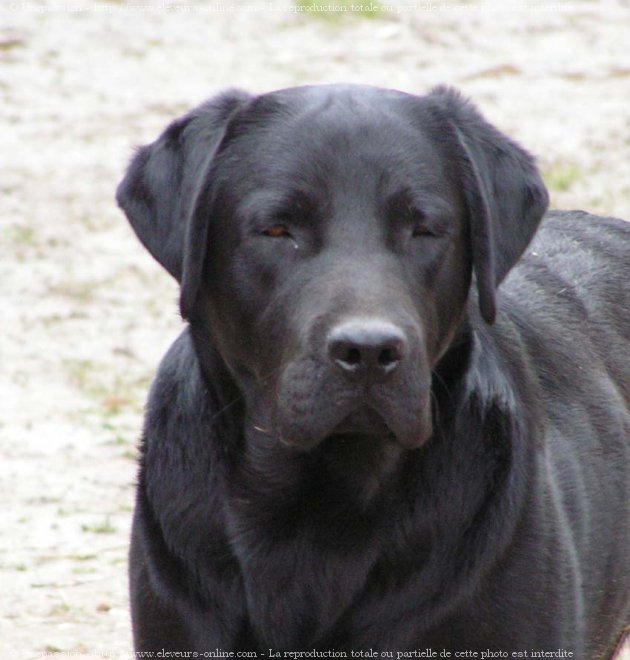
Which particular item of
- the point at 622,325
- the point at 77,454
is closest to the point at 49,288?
the point at 77,454

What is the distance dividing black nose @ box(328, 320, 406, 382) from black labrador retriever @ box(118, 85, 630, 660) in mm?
128

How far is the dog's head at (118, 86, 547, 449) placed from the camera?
3.59 metres

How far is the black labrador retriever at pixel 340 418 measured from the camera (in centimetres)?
381

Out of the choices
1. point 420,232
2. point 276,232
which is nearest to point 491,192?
point 420,232

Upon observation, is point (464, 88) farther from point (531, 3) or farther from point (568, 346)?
point (568, 346)

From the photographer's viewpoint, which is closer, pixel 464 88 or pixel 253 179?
pixel 253 179

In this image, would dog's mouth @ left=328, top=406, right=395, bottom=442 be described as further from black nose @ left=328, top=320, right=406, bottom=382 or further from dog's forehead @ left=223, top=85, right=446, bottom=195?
dog's forehead @ left=223, top=85, right=446, bottom=195

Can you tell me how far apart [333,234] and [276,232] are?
0.48 ft

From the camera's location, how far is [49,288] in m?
9.58

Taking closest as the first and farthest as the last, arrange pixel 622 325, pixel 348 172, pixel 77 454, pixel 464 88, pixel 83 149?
pixel 348 172, pixel 622 325, pixel 77 454, pixel 83 149, pixel 464 88

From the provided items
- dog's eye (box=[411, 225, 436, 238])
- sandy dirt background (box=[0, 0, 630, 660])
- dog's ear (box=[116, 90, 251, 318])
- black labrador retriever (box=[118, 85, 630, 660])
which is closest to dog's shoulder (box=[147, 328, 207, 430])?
black labrador retriever (box=[118, 85, 630, 660])

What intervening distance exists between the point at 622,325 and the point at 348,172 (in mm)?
1540

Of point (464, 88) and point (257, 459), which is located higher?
point (257, 459)

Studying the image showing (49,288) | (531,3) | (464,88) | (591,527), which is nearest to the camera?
(591,527)
